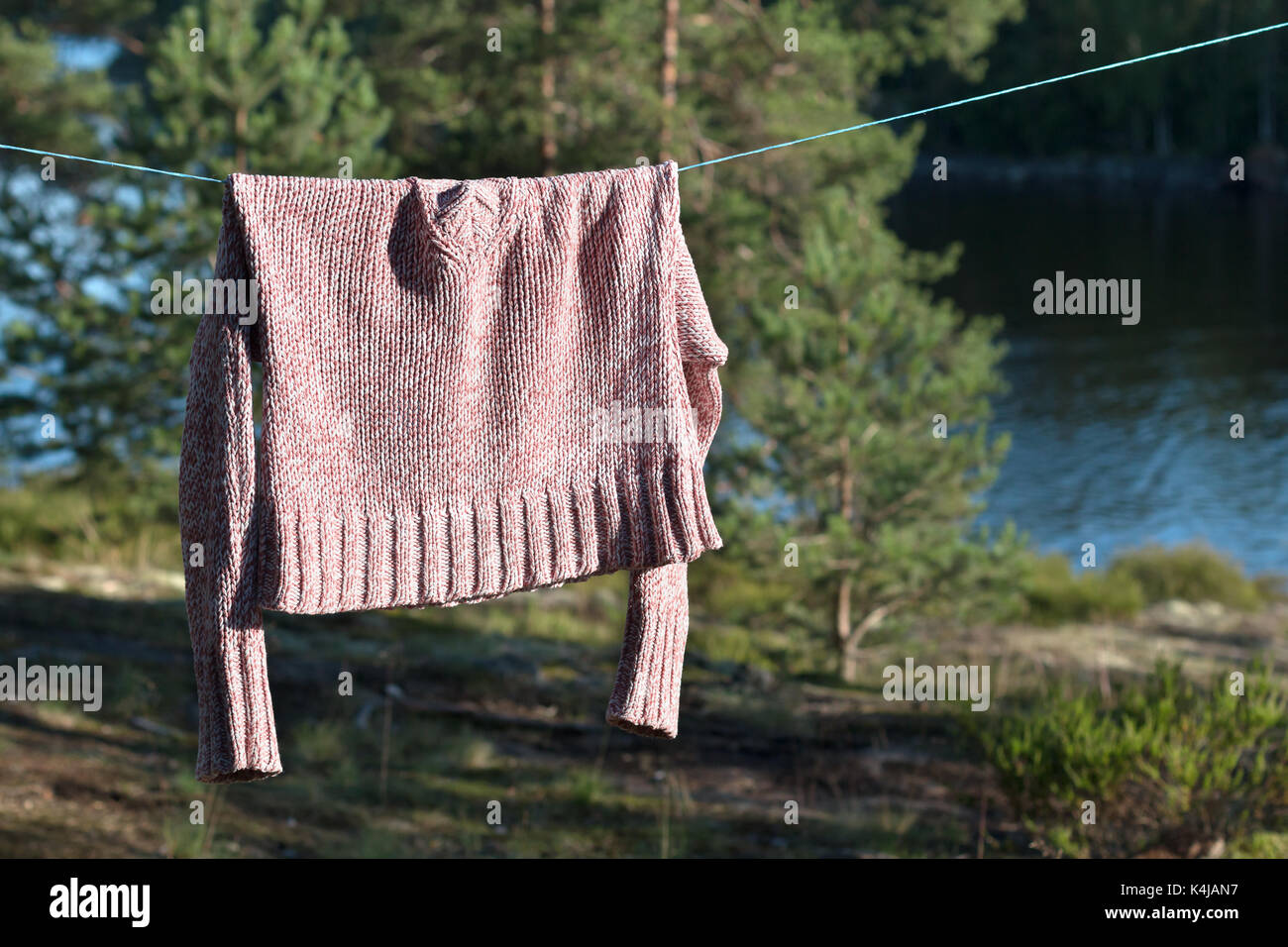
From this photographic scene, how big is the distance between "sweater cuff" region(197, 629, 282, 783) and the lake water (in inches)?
570

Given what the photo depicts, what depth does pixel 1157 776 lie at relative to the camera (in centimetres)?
524

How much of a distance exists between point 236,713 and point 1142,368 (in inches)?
890

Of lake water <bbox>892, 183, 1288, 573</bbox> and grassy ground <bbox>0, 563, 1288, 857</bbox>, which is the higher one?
lake water <bbox>892, 183, 1288, 573</bbox>

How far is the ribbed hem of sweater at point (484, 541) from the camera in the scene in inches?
90.0

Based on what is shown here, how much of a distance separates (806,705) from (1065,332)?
19.9 meters

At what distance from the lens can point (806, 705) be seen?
7.36 meters

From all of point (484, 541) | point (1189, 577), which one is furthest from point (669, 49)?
point (484, 541)

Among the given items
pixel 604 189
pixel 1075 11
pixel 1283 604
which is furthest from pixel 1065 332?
pixel 604 189

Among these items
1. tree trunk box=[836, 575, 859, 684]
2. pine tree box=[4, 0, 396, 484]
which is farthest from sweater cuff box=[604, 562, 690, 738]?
pine tree box=[4, 0, 396, 484]

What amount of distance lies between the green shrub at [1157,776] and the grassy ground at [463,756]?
8.3 inches

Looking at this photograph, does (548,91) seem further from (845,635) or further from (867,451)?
(845,635)

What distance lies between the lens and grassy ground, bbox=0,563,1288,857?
586 cm

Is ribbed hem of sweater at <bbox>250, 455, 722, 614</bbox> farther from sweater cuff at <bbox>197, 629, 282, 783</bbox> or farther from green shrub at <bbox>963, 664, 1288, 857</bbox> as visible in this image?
green shrub at <bbox>963, 664, 1288, 857</bbox>

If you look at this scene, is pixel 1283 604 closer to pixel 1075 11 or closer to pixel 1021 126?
pixel 1075 11
